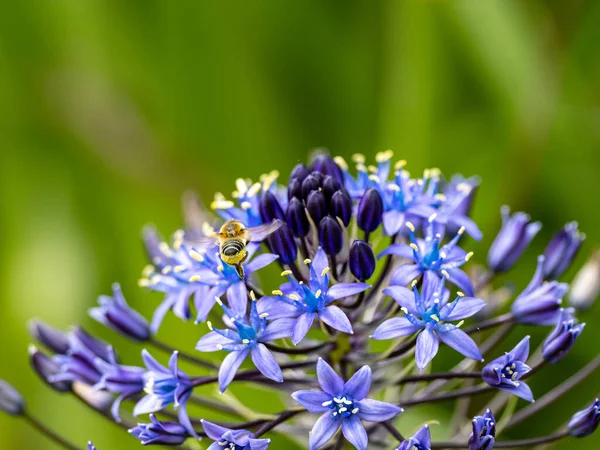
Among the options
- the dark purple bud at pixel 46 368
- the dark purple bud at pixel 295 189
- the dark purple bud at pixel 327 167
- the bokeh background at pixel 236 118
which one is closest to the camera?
the dark purple bud at pixel 295 189

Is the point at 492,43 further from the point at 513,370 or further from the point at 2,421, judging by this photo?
the point at 2,421

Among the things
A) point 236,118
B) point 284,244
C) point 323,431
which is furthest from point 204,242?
point 236,118

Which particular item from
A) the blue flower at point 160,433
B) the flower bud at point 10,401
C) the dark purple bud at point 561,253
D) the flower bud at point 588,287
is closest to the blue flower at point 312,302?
the blue flower at point 160,433

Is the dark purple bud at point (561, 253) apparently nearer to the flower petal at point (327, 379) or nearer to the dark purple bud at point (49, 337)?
the flower petal at point (327, 379)

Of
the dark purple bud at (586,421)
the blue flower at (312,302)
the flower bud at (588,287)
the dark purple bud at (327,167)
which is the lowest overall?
the dark purple bud at (586,421)

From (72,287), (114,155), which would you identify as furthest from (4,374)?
(114,155)

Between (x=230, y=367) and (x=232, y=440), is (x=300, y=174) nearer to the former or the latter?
(x=230, y=367)
